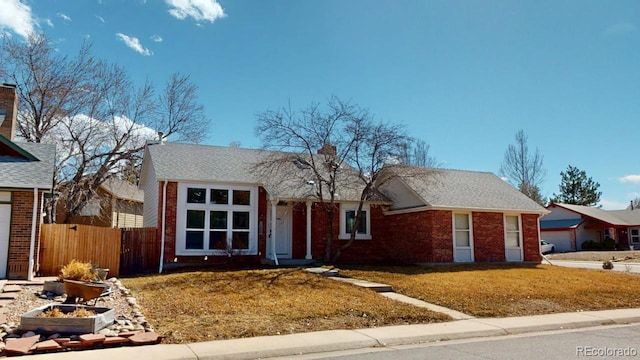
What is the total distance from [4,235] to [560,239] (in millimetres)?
Result: 42662

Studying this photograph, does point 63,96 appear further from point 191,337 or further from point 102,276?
point 191,337

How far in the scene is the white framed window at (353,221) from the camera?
20.1 metres

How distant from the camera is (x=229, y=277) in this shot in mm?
13906

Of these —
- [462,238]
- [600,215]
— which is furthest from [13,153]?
[600,215]

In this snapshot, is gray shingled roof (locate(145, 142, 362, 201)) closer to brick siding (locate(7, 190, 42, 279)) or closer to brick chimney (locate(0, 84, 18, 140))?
brick siding (locate(7, 190, 42, 279))

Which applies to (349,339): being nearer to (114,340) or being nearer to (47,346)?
(114,340)

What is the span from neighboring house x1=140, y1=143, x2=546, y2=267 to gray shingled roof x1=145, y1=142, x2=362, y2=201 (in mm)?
42

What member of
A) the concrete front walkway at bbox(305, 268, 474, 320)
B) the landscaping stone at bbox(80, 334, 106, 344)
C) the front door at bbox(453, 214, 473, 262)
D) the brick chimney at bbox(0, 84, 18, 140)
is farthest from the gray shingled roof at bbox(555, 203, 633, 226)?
the landscaping stone at bbox(80, 334, 106, 344)

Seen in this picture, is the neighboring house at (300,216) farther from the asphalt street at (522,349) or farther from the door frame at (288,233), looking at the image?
the asphalt street at (522,349)

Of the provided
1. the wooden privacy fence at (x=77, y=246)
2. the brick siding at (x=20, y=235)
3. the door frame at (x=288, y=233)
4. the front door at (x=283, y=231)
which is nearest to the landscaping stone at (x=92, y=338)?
the brick siding at (x=20, y=235)

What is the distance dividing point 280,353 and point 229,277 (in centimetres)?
710

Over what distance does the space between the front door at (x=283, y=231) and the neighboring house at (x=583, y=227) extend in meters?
31.7

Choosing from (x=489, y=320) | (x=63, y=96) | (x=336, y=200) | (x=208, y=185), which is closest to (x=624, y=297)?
(x=489, y=320)

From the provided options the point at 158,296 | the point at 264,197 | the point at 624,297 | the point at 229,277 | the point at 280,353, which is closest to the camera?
the point at 280,353
